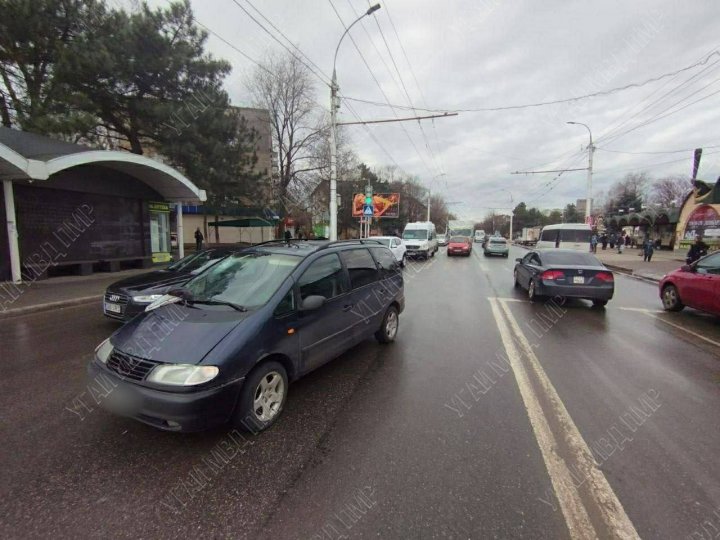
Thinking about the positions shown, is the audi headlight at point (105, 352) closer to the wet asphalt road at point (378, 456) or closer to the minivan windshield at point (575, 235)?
the wet asphalt road at point (378, 456)

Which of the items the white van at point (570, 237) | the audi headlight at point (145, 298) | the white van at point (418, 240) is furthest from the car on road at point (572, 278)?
the white van at point (418, 240)

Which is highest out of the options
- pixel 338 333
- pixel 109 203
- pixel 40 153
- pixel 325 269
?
pixel 40 153

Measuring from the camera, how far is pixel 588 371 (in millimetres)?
4594

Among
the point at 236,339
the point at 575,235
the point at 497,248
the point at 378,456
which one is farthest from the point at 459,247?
the point at 236,339

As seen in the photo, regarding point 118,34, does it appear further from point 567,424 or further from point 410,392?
point 567,424

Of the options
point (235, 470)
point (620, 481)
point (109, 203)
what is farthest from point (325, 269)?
point (109, 203)

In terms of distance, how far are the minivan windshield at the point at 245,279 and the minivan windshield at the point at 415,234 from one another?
2104 centimetres

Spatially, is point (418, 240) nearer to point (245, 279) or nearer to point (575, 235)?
point (575, 235)

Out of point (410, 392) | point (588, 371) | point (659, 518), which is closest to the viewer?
point (659, 518)

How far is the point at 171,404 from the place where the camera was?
2.59 metres

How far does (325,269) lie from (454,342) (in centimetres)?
277

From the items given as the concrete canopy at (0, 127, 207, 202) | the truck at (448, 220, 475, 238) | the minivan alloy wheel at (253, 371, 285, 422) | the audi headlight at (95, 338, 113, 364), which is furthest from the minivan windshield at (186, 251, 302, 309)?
the truck at (448, 220, 475, 238)

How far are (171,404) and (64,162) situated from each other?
1097cm

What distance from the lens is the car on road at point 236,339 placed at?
268cm
